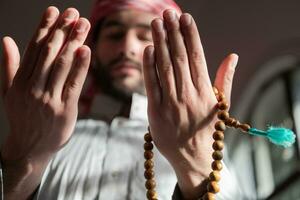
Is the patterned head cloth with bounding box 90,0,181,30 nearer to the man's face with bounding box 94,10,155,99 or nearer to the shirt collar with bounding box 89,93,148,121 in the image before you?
the man's face with bounding box 94,10,155,99

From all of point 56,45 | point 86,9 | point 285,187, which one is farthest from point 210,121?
point 86,9

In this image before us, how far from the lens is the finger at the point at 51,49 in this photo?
1.45 ft

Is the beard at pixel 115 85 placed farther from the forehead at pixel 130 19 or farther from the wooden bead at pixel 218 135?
the wooden bead at pixel 218 135

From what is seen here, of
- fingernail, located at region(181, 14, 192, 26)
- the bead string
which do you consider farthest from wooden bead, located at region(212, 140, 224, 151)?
fingernail, located at region(181, 14, 192, 26)

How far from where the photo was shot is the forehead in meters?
0.72

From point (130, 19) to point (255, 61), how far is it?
0.60 meters

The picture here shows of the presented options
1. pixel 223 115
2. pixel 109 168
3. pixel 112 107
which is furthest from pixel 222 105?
pixel 112 107

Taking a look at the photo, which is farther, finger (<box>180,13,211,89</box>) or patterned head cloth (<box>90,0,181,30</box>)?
patterned head cloth (<box>90,0,181,30</box>)

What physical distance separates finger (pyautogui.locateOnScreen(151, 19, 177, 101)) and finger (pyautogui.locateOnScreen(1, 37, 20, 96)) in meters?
0.17

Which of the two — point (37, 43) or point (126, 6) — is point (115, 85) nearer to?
point (126, 6)

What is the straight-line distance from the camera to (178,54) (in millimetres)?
444

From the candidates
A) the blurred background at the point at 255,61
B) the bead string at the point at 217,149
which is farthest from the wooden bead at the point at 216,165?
the blurred background at the point at 255,61

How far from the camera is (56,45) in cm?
45

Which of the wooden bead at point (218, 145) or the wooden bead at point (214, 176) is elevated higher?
the wooden bead at point (218, 145)
